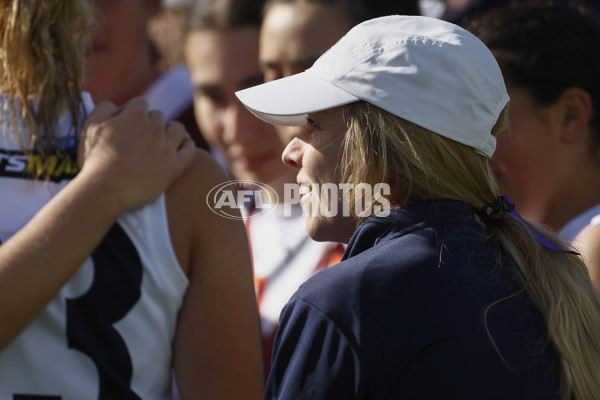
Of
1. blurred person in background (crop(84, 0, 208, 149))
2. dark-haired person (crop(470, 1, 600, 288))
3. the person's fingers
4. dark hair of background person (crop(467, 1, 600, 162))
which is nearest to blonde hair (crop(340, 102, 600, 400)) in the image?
the person's fingers

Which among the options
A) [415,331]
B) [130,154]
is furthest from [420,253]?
[130,154]

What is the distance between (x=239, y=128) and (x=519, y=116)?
1.19m

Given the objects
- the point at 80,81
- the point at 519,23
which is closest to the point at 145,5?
the point at 519,23

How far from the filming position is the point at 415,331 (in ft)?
3.88

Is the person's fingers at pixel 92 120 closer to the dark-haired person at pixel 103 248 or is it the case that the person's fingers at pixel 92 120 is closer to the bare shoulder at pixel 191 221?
the dark-haired person at pixel 103 248

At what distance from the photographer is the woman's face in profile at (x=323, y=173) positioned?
1.43 meters

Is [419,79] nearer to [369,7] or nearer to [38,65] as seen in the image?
[38,65]

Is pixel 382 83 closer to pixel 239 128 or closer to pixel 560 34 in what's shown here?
pixel 560 34

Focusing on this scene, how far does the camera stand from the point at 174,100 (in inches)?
141

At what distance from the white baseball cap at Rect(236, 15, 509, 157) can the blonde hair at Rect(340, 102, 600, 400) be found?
1.1 inches

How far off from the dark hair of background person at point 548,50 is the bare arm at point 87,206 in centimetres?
135

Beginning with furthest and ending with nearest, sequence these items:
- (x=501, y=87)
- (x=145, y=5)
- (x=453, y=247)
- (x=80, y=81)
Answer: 1. (x=145, y=5)
2. (x=80, y=81)
3. (x=501, y=87)
4. (x=453, y=247)

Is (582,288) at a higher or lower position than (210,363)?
higher

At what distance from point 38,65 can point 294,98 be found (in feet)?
1.74
